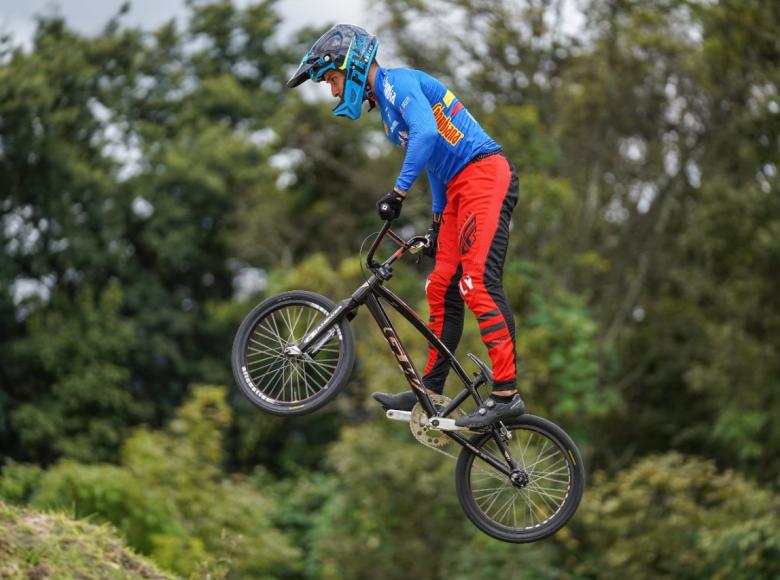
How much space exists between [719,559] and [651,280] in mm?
11267

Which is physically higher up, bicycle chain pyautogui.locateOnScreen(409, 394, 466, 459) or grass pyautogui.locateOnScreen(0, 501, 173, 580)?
bicycle chain pyautogui.locateOnScreen(409, 394, 466, 459)

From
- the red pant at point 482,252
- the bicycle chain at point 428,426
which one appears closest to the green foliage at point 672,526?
the bicycle chain at point 428,426

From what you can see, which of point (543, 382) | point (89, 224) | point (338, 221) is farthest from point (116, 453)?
point (543, 382)

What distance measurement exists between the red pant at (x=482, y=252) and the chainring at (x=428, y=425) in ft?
1.50

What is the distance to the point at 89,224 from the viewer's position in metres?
30.9

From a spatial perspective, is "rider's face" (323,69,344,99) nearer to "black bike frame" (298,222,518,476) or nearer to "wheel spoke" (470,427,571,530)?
"black bike frame" (298,222,518,476)

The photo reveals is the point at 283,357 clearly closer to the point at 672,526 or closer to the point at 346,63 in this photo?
the point at 346,63

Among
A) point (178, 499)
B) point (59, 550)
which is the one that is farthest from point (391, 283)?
point (59, 550)

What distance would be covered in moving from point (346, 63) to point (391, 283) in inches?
725

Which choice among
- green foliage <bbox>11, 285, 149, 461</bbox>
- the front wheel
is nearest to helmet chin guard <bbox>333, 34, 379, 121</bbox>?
the front wheel

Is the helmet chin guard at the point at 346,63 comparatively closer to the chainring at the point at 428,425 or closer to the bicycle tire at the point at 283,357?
the bicycle tire at the point at 283,357

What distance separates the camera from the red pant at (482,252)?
23.6 ft

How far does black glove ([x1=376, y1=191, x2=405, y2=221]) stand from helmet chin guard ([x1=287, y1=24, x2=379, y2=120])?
0.60 meters

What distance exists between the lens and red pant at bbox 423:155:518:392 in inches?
284
